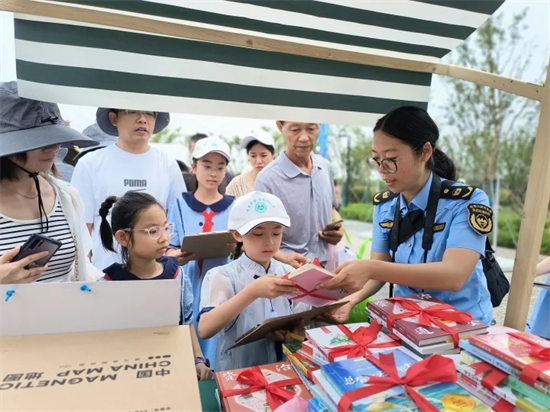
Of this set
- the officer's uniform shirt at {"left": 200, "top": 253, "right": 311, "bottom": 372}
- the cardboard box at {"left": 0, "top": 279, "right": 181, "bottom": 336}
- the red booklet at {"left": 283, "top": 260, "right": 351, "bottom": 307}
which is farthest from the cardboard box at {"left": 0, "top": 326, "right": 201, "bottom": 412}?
the officer's uniform shirt at {"left": 200, "top": 253, "right": 311, "bottom": 372}

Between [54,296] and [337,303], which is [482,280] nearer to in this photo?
[337,303]

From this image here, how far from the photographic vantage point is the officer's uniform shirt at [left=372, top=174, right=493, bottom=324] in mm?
1518

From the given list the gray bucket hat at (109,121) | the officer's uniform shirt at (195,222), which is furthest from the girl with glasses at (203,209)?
the gray bucket hat at (109,121)

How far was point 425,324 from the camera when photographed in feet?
3.84

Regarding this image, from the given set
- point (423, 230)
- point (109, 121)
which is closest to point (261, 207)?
point (423, 230)

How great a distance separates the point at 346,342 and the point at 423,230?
69 centimetres

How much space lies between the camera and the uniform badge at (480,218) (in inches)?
59.4

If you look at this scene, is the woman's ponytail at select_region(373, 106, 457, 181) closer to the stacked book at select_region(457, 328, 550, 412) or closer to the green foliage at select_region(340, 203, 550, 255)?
the stacked book at select_region(457, 328, 550, 412)

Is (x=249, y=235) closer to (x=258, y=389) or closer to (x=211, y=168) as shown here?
(x=258, y=389)

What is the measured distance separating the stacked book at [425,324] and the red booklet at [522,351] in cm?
11

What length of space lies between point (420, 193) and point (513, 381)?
915mm

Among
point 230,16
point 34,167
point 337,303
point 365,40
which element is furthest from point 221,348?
point 365,40

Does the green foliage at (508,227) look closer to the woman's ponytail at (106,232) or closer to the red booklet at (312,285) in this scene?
the red booklet at (312,285)

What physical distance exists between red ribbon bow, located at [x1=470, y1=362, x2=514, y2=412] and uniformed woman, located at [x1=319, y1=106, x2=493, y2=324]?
51 cm
